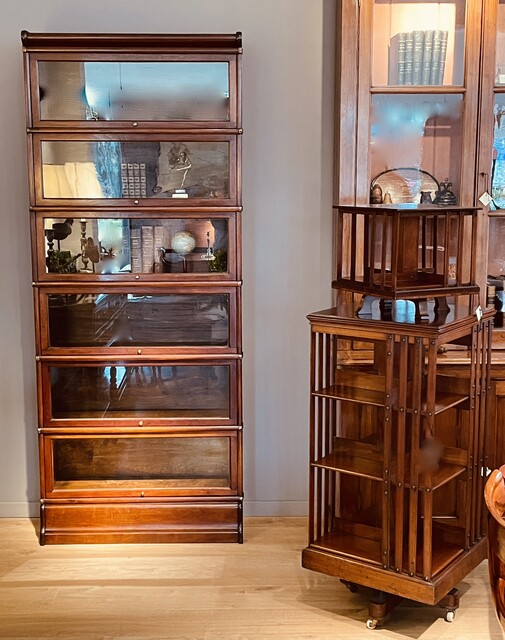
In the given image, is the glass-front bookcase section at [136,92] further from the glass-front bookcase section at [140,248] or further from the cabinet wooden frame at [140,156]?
the glass-front bookcase section at [140,248]

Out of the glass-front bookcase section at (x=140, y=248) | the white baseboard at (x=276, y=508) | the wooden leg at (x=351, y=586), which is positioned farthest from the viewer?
the white baseboard at (x=276, y=508)

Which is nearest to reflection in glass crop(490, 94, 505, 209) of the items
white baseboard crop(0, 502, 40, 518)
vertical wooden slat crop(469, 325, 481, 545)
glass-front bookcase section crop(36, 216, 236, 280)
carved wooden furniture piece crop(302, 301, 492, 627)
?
carved wooden furniture piece crop(302, 301, 492, 627)

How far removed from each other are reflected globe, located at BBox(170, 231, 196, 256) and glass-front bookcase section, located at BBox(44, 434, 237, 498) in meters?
0.78

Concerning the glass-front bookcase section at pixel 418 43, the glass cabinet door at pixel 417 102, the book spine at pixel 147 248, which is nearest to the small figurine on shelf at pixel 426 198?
the glass cabinet door at pixel 417 102

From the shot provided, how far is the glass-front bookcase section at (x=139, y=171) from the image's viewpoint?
342cm

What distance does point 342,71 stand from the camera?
327 cm

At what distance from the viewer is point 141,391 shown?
3625mm

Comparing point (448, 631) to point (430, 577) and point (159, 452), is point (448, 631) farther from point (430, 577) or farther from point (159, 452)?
point (159, 452)

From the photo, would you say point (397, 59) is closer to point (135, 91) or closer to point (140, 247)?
point (135, 91)

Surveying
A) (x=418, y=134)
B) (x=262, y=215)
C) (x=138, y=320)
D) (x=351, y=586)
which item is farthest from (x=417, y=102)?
(x=351, y=586)

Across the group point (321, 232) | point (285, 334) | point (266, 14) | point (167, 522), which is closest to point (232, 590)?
point (167, 522)

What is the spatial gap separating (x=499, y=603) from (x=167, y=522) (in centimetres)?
209

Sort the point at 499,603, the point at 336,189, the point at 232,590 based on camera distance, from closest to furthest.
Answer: the point at 499,603 → the point at 232,590 → the point at 336,189

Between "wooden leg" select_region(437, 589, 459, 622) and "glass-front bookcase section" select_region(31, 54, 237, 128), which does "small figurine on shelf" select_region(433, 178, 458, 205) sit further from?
"wooden leg" select_region(437, 589, 459, 622)
